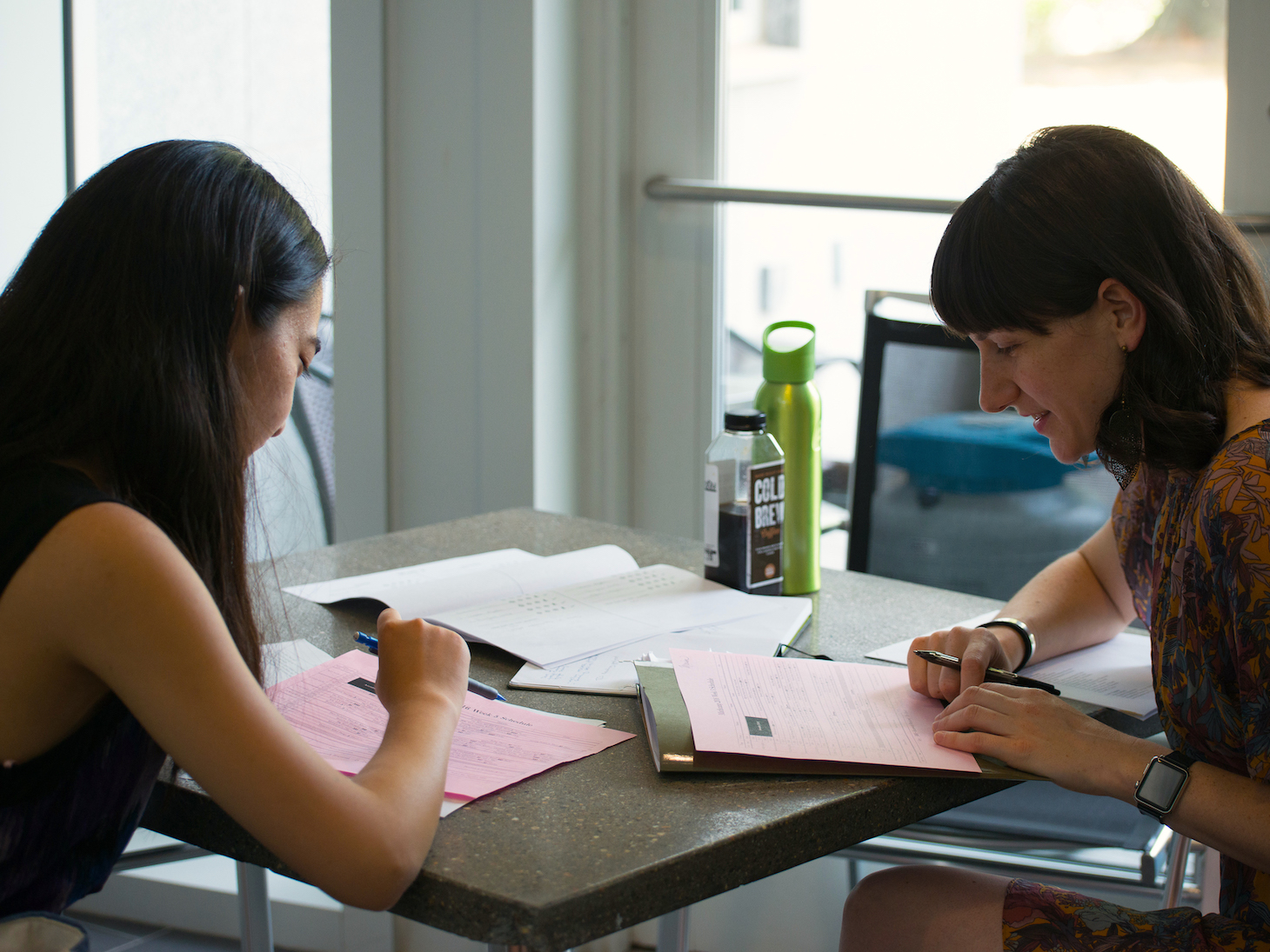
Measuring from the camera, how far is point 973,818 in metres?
1.39

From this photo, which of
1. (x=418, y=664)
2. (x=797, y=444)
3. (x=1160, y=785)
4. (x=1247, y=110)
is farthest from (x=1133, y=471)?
(x=1247, y=110)

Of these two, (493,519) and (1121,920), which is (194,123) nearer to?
(493,519)

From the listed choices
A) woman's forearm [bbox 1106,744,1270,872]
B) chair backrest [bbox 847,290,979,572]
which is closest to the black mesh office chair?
chair backrest [bbox 847,290,979,572]

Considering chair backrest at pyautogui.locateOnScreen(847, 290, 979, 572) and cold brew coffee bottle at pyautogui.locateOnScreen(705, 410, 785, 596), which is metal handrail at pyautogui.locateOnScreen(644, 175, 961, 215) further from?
cold brew coffee bottle at pyautogui.locateOnScreen(705, 410, 785, 596)

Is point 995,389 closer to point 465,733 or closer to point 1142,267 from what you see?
point 1142,267

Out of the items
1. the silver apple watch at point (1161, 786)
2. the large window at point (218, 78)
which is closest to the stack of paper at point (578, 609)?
the silver apple watch at point (1161, 786)

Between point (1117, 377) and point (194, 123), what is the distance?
1963 millimetres

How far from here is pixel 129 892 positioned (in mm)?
2064

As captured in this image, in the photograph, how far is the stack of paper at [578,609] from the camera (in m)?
1.06

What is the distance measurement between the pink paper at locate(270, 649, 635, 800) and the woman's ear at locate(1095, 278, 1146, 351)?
0.51 metres

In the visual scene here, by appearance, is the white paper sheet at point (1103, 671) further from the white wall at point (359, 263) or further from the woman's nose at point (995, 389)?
the white wall at point (359, 263)

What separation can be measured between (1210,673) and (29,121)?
213 cm

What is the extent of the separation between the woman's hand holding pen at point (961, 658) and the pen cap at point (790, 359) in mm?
382

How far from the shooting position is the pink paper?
2.67 feet
